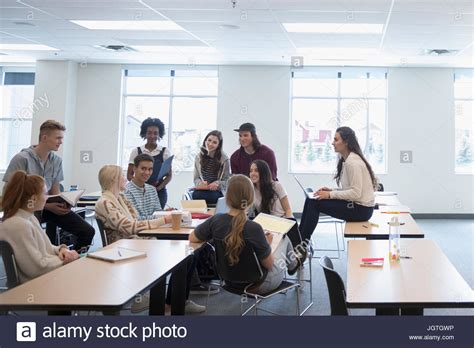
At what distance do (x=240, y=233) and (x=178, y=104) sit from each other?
22.1ft

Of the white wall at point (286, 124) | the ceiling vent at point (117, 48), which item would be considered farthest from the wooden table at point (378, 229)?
the ceiling vent at point (117, 48)

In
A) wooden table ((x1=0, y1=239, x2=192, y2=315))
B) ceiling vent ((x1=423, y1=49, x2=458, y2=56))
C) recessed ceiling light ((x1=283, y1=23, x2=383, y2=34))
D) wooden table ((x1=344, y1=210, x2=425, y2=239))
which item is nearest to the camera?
wooden table ((x1=0, y1=239, x2=192, y2=315))

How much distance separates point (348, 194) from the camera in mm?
3459

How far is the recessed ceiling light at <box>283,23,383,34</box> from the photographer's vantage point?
18.5ft

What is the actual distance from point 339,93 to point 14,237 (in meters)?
7.47

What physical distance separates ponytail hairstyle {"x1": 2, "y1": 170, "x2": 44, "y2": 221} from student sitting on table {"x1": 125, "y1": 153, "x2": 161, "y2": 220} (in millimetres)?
1110

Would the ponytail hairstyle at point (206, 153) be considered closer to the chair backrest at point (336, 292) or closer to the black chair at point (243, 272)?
the black chair at point (243, 272)

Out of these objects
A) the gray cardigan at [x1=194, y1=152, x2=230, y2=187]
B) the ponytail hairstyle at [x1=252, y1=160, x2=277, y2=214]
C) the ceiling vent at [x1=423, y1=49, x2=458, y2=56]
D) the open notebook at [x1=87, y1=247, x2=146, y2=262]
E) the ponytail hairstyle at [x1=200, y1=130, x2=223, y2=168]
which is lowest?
the open notebook at [x1=87, y1=247, x2=146, y2=262]

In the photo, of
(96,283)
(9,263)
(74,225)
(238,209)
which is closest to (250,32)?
(74,225)

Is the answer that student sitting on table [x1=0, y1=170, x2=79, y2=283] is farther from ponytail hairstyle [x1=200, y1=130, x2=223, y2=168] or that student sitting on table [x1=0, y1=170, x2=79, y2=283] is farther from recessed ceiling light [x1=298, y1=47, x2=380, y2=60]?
recessed ceiling light [x1=298, y1=47, x2=380, y2=60]

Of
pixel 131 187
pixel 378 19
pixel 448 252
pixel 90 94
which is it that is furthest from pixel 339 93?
pixel 131 187

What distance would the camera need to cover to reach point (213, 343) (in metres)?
1.73

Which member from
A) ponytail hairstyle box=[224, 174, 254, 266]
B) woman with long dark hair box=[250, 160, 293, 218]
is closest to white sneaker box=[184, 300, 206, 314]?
ponytail hairstyle box=[224, 174, 254, 266]

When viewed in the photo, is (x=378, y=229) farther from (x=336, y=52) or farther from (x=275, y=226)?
(x=336, y=52)
